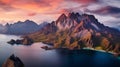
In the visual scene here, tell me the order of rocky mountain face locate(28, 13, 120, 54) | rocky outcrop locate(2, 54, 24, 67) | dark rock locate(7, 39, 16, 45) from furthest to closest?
1. rocky mountain face locate(28, 13, 120, 54)
2. dark rock locate(7, 39, 16, 45)
3. rocky outcrop locate(2, 54, 24, 67)

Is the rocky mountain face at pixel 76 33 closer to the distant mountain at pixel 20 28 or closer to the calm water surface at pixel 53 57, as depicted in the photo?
the distant mountain at pixel 20 28

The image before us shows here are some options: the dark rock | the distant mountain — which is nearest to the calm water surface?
the dark rock

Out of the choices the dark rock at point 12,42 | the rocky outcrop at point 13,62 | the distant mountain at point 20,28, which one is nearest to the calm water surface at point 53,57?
the dark rock at point 12,42

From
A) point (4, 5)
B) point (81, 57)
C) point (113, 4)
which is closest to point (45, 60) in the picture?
point (81, 57)

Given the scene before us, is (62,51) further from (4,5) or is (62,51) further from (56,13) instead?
(4,5)

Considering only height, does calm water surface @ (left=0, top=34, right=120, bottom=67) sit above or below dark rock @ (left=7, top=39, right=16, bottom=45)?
below

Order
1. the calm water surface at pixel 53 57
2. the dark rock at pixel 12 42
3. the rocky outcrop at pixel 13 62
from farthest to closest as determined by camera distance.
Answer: the dark rock at pixel 12 42 → the calm water surface at pixel 53 57 → the rocky outcrop at pixel 13 62

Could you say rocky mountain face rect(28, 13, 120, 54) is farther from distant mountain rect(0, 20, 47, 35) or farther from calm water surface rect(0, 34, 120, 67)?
calm water surface rect(0, 34, 120, 67)
